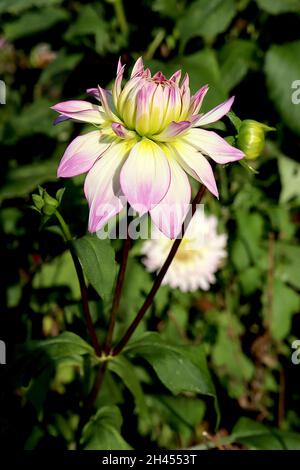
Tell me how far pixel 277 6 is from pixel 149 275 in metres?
1.01

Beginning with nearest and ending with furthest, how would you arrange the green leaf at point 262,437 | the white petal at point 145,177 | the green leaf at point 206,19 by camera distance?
the white petal at point 145,177, the green leaf at point 262,437, the green leaf at point 206,19

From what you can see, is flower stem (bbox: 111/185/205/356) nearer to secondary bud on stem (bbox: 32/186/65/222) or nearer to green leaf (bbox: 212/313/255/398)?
secondary bud on stem (bbox: 32/186/65/222)

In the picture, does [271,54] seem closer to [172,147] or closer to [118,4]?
[118,4]

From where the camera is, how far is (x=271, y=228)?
84.5 inches

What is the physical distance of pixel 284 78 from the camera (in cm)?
201

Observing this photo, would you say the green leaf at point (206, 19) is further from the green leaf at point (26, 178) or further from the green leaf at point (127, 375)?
the green leaf at point (127, 375)

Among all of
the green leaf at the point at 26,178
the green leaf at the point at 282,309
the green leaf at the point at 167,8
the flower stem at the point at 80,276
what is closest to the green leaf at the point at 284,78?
the green leaf at the point at 167,8

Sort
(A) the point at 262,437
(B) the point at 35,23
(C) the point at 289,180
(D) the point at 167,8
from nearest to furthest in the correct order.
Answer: (A) the point at 262,437, (D) the point at 167,8, (C) the point at 289,180, (B) the point at 35,23

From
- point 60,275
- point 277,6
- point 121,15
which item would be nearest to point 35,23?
point 121,15

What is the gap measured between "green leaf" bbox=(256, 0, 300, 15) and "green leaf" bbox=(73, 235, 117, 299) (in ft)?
A: 4.16

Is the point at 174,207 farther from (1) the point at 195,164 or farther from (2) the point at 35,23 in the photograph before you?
(2) the point at 35,23

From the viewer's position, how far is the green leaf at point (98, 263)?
1037mm

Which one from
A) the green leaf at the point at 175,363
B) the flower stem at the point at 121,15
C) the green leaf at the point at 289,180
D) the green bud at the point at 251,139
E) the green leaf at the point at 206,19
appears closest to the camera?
the green bud at the point at 251,139
